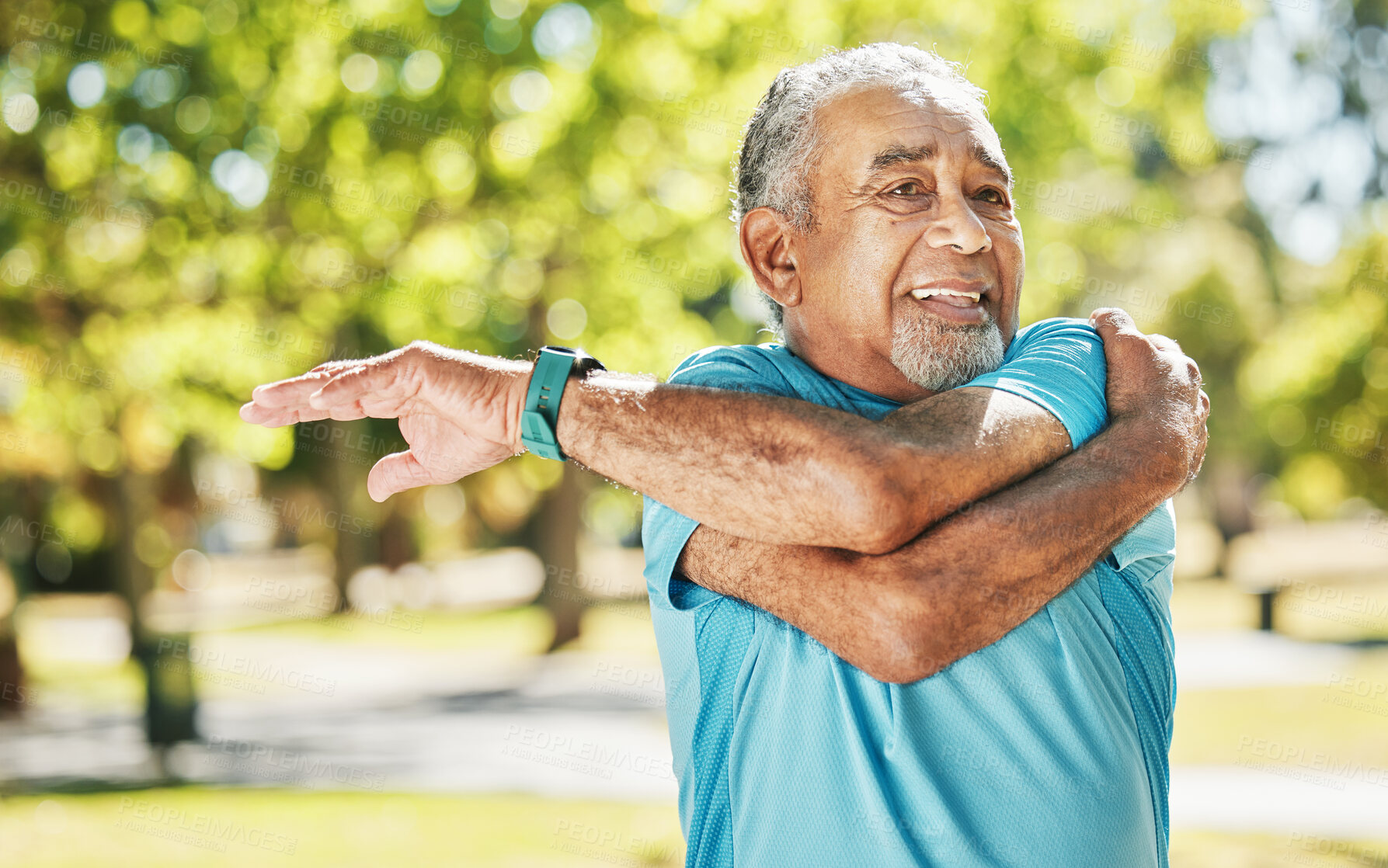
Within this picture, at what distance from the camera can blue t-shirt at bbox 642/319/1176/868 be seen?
192cm

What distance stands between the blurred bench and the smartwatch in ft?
55.4

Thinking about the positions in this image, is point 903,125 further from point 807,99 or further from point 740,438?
point 740,438

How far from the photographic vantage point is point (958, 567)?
1854 mm

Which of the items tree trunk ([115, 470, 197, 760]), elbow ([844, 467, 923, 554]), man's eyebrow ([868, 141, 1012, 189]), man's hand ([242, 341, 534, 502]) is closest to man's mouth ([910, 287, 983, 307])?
man's eyebrow ([868, 141, 1012, 189])

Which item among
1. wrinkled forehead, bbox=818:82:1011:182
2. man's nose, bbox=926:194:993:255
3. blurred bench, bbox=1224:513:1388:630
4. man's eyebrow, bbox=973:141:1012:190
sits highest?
wrinkled forehead, bbox=818:82:1011:182

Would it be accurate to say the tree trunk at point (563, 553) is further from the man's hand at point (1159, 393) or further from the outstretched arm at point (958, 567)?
the outstretched arm at point (958, 567)

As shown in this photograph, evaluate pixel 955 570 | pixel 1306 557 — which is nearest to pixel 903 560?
pixel 955 570

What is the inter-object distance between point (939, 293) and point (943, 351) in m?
0.12

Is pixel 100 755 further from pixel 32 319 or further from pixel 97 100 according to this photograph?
pixel 97 100

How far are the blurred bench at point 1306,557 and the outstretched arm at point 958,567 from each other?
16309 millimetres

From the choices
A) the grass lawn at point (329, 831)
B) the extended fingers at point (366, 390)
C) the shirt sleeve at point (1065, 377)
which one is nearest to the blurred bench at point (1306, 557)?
the grass lawn at point (329, 831)

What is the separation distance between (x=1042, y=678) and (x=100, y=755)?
1313cm

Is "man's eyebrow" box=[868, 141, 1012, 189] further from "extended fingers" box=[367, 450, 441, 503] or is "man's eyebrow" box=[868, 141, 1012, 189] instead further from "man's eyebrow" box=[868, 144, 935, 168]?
"extended fingers" box=[367, 450, 441, 503]

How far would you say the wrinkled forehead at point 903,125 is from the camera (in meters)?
2.29
